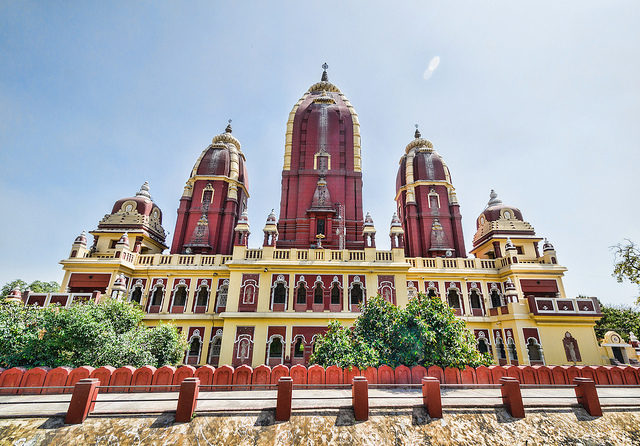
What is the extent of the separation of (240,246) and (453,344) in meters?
13.2

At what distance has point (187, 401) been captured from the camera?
7.88 meters

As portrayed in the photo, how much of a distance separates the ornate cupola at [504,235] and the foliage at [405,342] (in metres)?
13.6

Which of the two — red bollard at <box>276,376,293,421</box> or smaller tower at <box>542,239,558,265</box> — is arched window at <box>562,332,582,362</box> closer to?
smaller tower at <box>542,239,558,265</box>

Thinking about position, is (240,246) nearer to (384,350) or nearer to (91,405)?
(384,350)

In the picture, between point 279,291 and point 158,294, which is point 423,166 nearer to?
point 279,291

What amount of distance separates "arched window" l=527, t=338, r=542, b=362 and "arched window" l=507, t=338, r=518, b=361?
2.42 ft

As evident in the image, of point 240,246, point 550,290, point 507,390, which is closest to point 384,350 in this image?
point 507,390

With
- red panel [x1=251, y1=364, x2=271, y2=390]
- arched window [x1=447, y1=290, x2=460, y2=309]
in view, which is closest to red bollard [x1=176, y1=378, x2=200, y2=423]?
red panel [x1=251, y1=364, x2=271, y2=390]

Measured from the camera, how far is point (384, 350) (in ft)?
42.4

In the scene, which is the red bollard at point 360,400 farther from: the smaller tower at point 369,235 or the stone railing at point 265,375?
the smaller tower at point 369,235

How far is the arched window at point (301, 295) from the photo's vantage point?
1914 cm

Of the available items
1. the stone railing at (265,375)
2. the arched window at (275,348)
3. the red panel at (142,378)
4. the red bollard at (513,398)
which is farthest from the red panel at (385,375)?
the arched window at (275,348)

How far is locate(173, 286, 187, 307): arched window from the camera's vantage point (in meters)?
21.4

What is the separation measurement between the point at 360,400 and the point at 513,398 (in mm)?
4354
